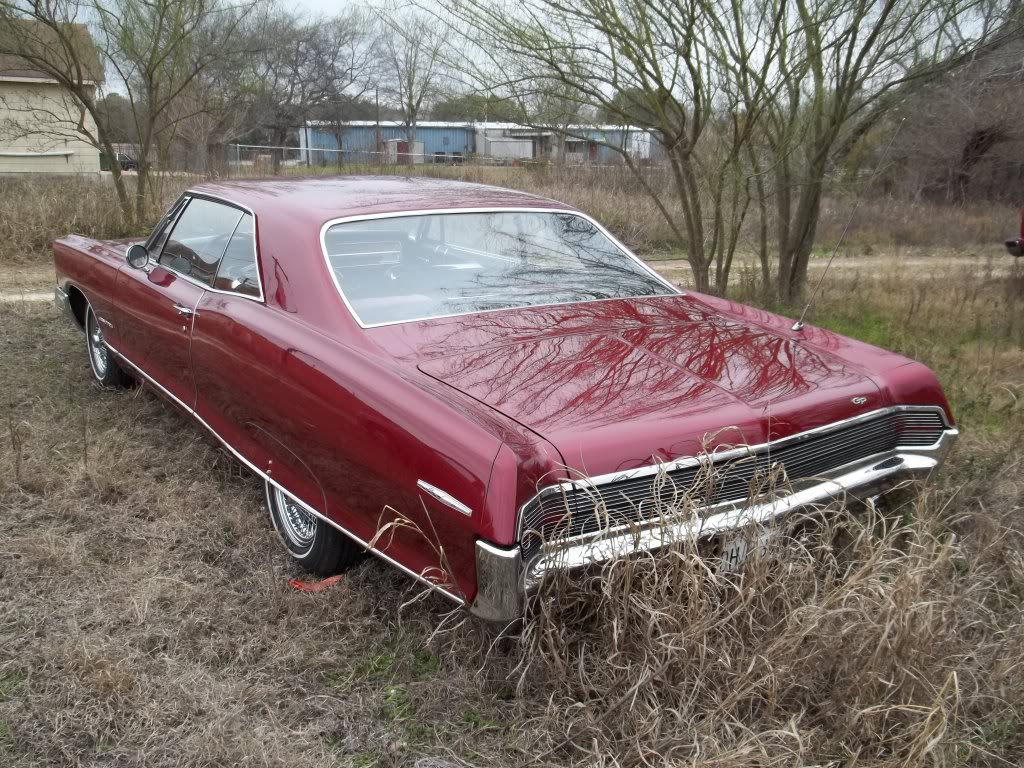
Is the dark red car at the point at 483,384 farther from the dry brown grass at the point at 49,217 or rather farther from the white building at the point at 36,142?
the white building at the point at 36,142

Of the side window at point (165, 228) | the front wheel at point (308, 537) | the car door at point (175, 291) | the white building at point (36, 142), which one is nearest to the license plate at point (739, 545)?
the front wheel at point (308, 537)

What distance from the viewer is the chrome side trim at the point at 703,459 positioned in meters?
2.37

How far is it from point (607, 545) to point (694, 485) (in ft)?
0.97

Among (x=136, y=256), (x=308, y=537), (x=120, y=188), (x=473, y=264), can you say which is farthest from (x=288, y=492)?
(x=120, y=188)

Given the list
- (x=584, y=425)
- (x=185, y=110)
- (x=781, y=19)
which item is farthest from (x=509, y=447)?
(x=185, y=110)

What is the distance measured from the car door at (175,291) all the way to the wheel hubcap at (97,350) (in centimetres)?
68

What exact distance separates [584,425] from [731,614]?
0.65 m

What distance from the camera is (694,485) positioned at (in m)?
2.49

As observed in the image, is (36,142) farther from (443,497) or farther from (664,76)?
(443,497)

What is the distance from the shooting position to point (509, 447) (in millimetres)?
2330

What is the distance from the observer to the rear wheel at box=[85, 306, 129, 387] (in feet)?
17.3

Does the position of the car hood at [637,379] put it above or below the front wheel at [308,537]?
above

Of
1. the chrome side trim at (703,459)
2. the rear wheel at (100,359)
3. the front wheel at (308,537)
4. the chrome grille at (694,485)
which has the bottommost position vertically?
the front wheel at (308,537)

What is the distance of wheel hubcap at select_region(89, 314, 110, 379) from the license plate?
13.3ft
